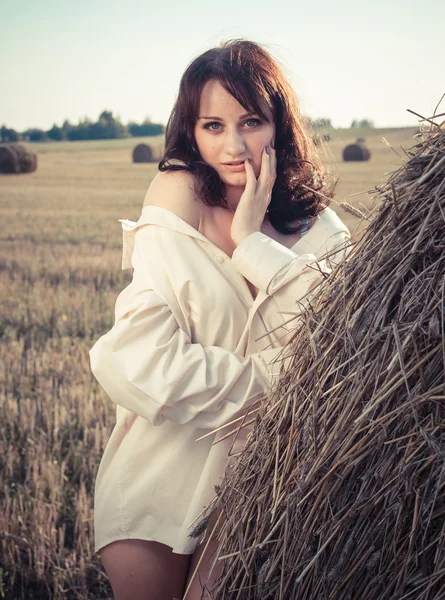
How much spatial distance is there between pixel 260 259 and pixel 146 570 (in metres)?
0.95

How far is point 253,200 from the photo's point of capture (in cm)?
223

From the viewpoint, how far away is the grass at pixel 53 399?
3.30 meters

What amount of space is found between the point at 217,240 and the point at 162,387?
548mm

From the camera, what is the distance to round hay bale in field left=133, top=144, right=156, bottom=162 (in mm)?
27719

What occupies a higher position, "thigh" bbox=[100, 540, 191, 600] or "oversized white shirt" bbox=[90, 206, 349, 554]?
"oversized white shirt" bbox=[90, 206, 349, 554]

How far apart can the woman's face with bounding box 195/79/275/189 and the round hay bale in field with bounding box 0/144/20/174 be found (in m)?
22.8

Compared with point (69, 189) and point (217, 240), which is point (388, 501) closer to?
point (217, 240)

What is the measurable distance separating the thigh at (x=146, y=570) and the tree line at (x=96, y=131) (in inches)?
1850

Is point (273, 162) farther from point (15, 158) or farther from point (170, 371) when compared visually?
point (15, 158)

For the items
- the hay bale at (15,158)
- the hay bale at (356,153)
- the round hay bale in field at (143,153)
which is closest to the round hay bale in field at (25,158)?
the hay bale at (15,158)

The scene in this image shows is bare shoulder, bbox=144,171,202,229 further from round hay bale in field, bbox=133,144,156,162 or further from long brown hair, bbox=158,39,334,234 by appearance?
round hay bale in field, bbox=133,144,156,162

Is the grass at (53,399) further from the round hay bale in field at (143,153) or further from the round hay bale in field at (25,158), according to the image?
the round hay bale in field at (143,153)

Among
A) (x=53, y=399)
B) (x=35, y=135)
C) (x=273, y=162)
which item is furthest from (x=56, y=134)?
(x=273, y=162)

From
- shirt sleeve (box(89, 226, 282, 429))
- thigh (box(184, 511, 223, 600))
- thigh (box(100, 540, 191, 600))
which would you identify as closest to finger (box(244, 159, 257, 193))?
shirt sleeve (box(89, 226, 282, 429))
